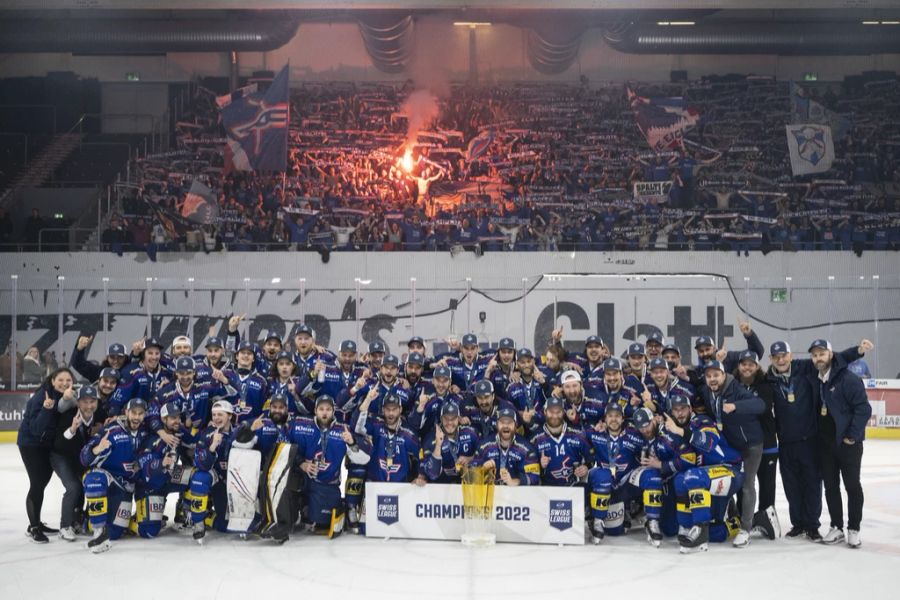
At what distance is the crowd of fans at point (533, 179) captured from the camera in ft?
75.8

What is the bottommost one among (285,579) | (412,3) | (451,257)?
(285,579)

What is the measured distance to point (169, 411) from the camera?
28.9ft

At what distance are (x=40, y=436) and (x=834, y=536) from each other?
7.18 m

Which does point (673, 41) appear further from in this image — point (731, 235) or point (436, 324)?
point (436, 324)

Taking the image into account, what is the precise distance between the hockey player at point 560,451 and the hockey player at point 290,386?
2.38 m

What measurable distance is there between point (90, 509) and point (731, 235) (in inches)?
708

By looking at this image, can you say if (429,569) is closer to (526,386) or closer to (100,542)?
(526,386)

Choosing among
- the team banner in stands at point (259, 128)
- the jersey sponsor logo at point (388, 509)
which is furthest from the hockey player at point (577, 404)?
the team banner in stands at point (259, 128)

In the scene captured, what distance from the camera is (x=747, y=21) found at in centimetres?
2989

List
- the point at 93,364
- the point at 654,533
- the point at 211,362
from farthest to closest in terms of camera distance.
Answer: the point at 93,364, the point at 211,362, the point at 654,533

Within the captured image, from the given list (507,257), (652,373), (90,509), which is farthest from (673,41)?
(90,509)

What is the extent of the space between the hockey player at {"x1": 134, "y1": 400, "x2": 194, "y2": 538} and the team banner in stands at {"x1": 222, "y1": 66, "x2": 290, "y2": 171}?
17503mm

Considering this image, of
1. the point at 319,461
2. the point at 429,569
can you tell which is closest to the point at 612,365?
the point at 429,569

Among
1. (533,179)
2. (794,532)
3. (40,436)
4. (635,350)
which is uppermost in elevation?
(533,179)
